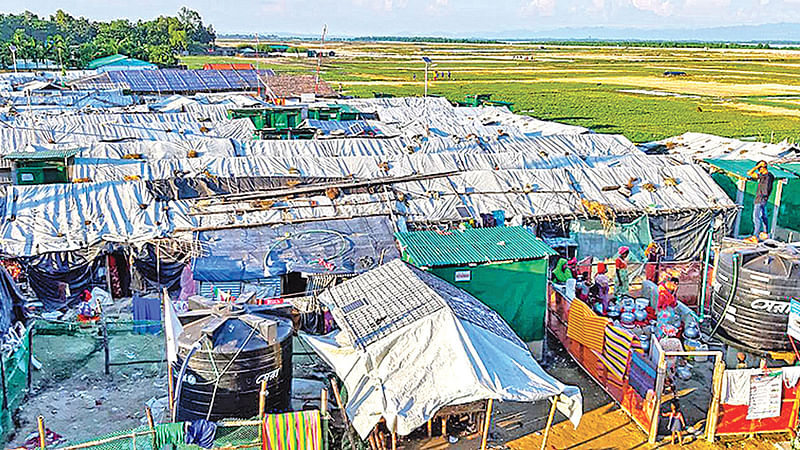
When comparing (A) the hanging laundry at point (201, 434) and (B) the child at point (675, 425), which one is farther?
(B) the child at point (675, 425)

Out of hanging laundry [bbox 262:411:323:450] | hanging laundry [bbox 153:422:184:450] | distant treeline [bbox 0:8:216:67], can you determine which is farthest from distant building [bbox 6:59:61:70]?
hanging laundry [bbox 262:411:323:450]

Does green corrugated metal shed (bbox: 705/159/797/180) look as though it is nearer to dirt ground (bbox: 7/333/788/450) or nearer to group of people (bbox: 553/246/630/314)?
group of people (bbox: 553/246/630/314)

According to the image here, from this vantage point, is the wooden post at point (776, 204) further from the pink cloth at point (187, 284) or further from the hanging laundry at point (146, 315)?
the hanging laundry at point (146, 315)

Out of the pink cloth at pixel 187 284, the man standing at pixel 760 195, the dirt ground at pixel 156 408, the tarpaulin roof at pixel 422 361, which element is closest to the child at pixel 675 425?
the dirt ground at pixel 156 408

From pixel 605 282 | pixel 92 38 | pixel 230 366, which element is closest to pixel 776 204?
pixel 605 282

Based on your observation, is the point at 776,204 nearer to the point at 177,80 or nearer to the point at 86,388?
the point at 86,388

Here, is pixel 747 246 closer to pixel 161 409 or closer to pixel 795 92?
pixel 161 409

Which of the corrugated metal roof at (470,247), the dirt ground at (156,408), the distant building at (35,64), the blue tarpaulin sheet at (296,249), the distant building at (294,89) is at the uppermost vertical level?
the distant building at (35,64)

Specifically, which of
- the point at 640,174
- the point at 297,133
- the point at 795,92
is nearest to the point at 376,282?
the point at 640,174
